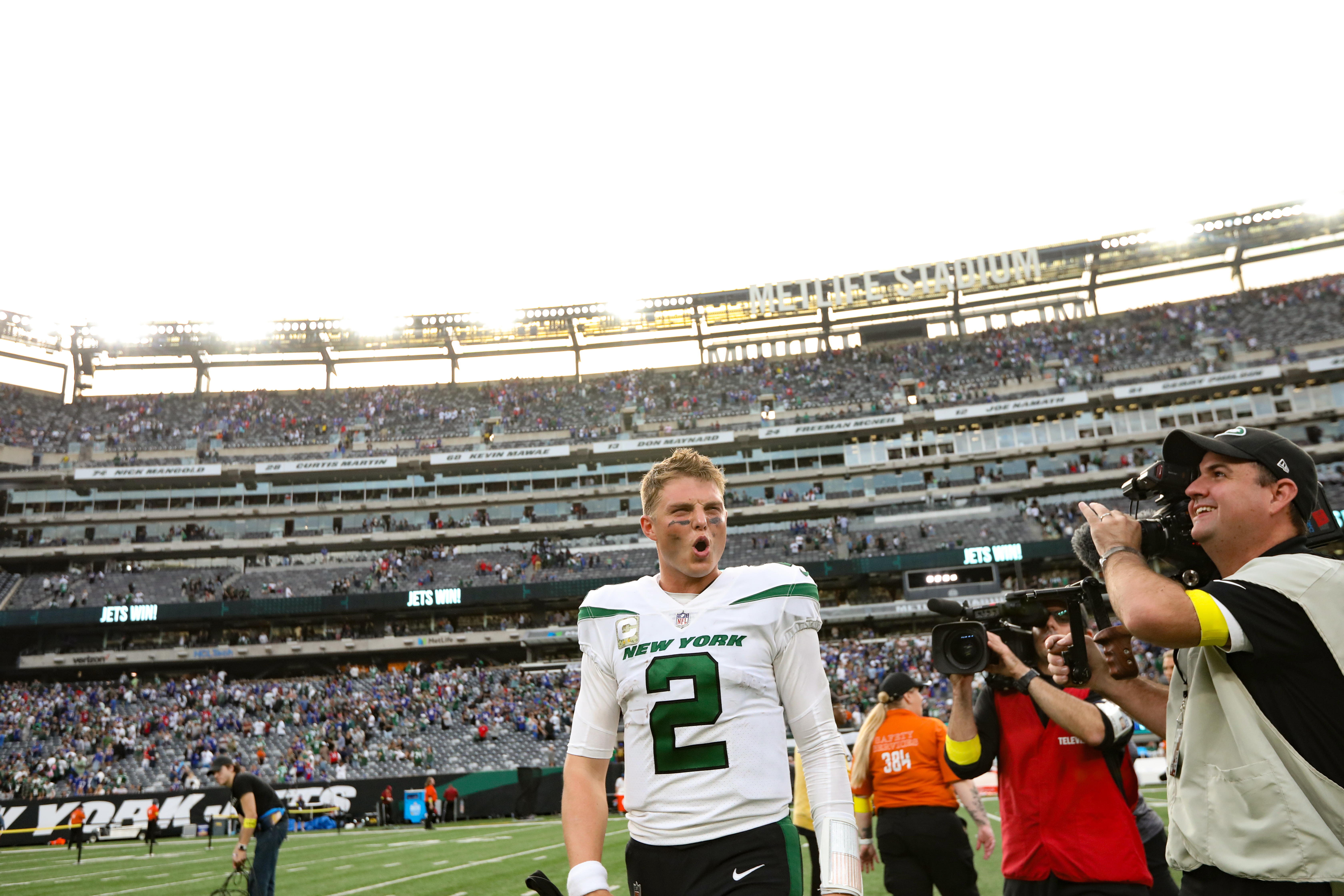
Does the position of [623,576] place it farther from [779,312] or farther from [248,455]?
[248,455]

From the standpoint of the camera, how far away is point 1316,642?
2.78m

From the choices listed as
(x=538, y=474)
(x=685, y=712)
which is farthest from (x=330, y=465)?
(x=685, y=712)

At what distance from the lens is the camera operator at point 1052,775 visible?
4504 mm

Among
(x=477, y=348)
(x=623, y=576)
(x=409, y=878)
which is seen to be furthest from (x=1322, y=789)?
(x=477, y=348)

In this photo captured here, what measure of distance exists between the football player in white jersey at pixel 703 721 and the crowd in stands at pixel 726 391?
192 feet

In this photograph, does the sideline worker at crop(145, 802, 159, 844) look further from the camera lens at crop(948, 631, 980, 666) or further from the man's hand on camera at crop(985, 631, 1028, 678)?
the camera lens at crop(948, 631, 980, 666)

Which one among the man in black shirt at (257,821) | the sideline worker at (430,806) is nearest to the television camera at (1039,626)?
the man in black shirt at (257,821)

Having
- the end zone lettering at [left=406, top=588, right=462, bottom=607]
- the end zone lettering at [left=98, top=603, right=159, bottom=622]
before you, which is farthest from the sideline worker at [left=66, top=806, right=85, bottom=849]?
the end zone lettering at [left=98, top=603, right=159, bottom=622]

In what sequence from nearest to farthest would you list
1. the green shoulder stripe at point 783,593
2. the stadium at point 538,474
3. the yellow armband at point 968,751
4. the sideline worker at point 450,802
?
the green shoulder stripe at point 783,593 → the yellow armband at point 968,751 → the sideline worker at point 450,802 → the stadium at point 538,474

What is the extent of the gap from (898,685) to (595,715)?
4.83 metres

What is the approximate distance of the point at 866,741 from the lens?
7660mm

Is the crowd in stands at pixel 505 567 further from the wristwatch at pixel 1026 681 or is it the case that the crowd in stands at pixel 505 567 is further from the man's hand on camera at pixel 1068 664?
the man's hand on camera at pixel 1068 664

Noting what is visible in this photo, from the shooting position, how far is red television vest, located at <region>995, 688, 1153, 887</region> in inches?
178

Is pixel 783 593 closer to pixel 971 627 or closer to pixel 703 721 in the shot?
pixel 703 721
